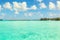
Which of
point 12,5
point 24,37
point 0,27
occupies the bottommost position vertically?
point 24,37

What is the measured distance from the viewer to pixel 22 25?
249 inches

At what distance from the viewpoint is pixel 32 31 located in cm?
580

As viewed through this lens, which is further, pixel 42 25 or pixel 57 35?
pixel 42 25

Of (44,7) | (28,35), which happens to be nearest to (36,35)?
(28,35)

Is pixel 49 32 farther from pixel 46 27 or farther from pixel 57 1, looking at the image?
pixel 57 1

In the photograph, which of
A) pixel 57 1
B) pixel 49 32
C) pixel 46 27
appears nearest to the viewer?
pixel 57 1

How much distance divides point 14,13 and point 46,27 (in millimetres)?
1726

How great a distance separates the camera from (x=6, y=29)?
6.01 m

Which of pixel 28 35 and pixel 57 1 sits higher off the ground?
pixel 57 1

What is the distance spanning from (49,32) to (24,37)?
112 cm

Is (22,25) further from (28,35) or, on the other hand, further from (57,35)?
(57,35)

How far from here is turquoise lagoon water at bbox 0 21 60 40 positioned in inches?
214

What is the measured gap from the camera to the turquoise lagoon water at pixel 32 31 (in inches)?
214

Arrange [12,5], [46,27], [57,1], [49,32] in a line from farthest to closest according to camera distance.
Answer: [46,27]
[49,32]
[12,5]
[57,1]
